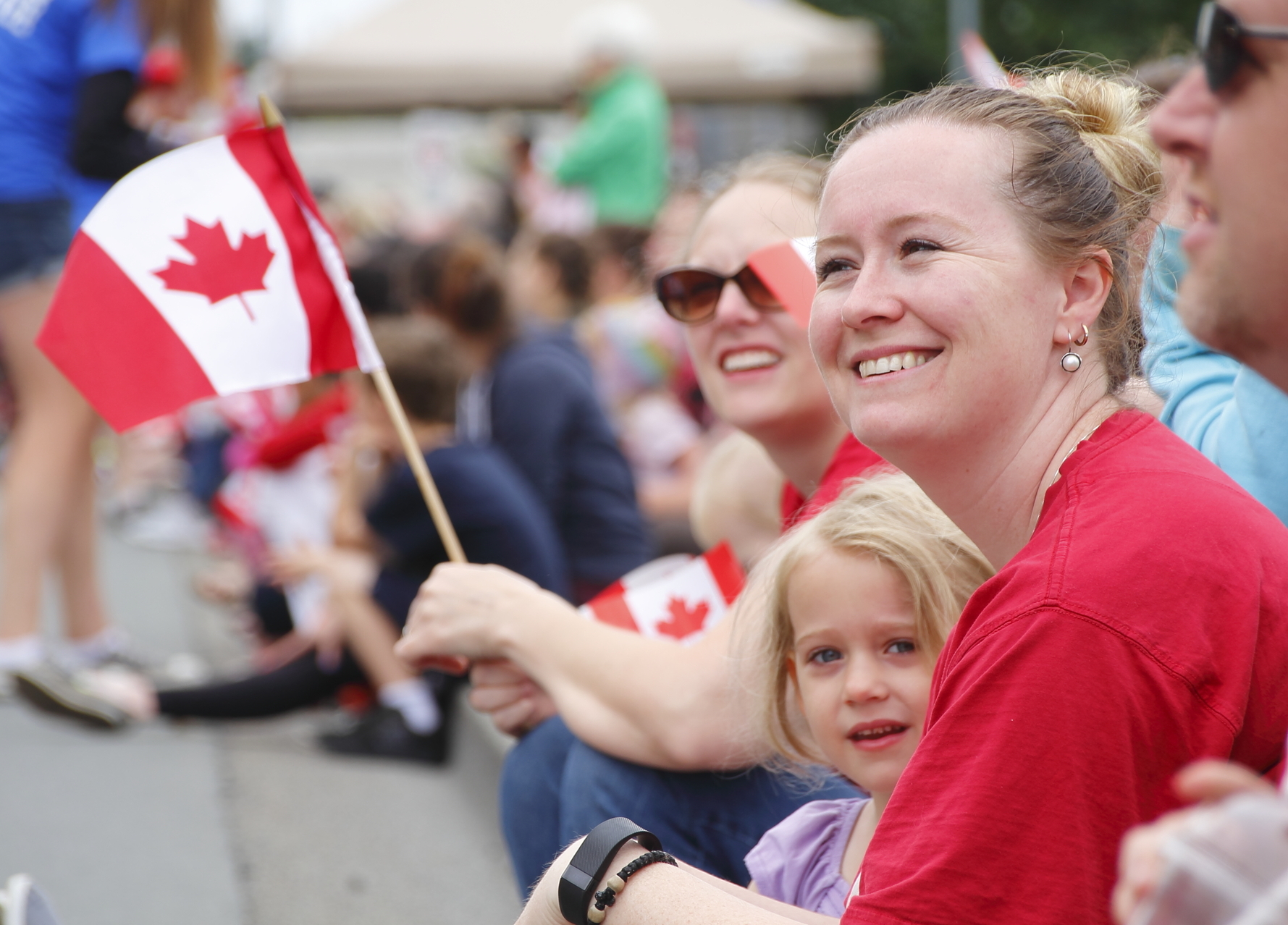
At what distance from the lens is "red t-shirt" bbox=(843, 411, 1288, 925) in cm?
120

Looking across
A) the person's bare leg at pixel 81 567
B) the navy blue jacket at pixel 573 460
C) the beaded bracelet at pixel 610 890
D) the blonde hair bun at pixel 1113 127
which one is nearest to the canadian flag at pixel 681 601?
the beaded bracelet at pixel 610 890

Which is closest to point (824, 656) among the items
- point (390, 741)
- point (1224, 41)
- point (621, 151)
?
point (1224, 41)

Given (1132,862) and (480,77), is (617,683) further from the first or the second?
(480,77)

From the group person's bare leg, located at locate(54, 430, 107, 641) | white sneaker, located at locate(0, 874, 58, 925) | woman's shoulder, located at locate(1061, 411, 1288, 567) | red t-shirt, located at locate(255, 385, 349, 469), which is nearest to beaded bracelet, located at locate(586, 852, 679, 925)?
woman's shoulder, located at locate(1061, 411, 1288, 567)

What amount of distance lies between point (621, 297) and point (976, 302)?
5.38 meters

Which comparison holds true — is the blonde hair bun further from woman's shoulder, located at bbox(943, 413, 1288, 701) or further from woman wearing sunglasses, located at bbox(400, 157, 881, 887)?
woman wearing sunglasses, located at bbox(400, 157, 881, 887)

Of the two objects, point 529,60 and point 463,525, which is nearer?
point 463,525

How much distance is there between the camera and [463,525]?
4020 millimetres

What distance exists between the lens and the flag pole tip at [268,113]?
2674 mm

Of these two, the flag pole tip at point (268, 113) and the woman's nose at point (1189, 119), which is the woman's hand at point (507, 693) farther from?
the woman's nose at point (1189, 119)

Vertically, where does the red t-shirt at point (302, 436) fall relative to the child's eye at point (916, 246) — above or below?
below

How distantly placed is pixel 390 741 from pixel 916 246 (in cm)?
301

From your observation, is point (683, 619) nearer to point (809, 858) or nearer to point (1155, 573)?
point (809, 858)

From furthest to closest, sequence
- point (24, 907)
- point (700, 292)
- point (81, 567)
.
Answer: point (81, 567) → point (700, 292) → point (24, 907)
